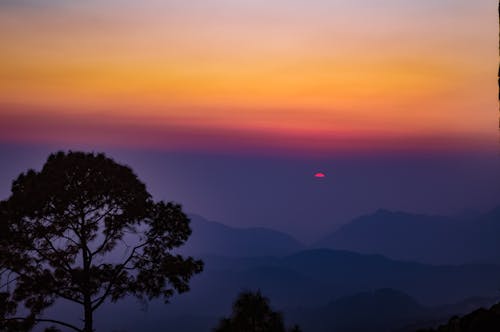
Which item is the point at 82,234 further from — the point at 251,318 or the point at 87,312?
the point at 251,318

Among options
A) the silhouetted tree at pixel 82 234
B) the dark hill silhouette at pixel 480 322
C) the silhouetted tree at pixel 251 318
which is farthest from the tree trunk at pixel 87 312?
the dark hill silhouette at pixel 480 322

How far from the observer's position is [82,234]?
28.8m

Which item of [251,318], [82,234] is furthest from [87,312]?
[251,318]

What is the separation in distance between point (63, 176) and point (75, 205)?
1794mm

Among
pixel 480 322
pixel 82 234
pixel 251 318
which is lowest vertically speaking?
pixel 251 318

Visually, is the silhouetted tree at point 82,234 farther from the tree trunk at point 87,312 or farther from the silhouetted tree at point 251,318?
the silhouetted tree at point 251,318

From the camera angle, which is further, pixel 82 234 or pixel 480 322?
pixel 82 234

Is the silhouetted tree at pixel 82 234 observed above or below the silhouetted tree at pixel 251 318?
above

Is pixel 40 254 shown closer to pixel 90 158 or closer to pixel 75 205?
pixel 75 205

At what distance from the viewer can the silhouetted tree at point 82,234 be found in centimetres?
2794

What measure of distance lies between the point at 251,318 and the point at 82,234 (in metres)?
11.0

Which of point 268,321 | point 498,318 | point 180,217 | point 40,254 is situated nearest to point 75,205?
point 40,254

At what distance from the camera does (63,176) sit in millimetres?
28234

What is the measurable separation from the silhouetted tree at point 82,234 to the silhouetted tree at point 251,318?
3772 mm
